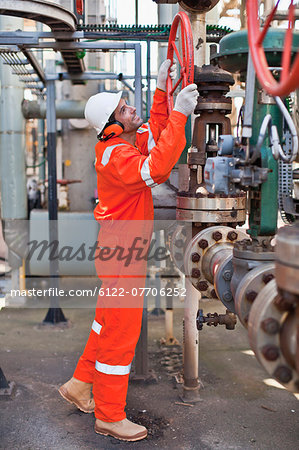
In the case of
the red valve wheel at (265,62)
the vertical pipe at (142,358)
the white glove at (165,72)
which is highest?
the white glove at (165,72)

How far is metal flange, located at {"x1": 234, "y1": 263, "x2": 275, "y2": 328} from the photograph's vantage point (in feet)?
5.19

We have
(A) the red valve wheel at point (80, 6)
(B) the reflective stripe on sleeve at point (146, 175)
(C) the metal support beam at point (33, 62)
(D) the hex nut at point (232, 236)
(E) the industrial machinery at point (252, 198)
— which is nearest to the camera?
(E) the industrial machinery at point (252, 198)

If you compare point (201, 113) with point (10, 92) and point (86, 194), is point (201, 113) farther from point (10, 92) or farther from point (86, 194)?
point (86, 194)

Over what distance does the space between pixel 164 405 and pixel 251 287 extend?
5.90 ft

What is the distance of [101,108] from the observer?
2.74 metres

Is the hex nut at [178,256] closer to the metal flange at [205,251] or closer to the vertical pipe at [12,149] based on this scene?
the metal flange at [205,251]

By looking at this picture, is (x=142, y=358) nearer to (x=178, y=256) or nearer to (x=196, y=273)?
(x=178, y=256)

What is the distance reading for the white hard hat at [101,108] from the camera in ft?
8.95

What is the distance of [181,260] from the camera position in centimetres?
266

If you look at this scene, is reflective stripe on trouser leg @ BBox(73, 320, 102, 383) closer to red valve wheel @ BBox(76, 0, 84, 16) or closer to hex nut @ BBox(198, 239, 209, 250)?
hex nut @ BBox(198, 239, 209, 250)

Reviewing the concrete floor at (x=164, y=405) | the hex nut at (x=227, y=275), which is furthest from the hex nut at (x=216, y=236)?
the concrete floor at (x=164, y=405)

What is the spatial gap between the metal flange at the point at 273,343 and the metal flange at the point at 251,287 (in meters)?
0.28

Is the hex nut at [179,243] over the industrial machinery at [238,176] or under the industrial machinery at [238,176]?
under

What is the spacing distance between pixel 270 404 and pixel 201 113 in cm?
180
